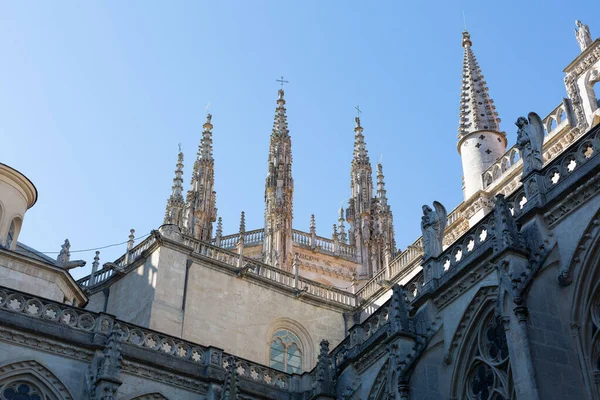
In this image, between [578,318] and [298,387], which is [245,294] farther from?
[578,318]

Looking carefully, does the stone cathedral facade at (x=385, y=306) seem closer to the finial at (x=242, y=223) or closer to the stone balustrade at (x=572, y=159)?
the stone balustrade at (x=572, y=159)

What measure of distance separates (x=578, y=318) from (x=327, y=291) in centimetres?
1627

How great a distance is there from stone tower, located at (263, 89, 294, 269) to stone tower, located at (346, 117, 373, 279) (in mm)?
5066

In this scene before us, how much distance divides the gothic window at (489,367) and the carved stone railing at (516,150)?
11250 mm

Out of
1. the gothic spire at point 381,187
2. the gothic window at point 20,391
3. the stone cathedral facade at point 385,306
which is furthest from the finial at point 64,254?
the gothic spire at point 381,187

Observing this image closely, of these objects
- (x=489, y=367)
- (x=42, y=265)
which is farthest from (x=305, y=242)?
(x=489, y=367)

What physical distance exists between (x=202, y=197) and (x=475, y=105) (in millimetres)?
22664

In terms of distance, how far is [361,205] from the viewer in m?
52.5

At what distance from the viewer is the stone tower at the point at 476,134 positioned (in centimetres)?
3262

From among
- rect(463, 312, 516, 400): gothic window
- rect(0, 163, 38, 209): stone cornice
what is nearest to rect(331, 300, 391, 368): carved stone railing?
rect(463, 312, 516, 400): gothic window

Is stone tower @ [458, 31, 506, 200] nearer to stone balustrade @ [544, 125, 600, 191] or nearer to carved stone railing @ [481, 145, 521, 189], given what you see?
carved stone railing @ [481, 145, 521, 189]

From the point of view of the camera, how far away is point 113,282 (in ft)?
101

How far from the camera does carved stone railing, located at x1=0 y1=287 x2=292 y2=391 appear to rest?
70.3ft

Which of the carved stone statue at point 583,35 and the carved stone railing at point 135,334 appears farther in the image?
the carved stone statue at point 583,35
